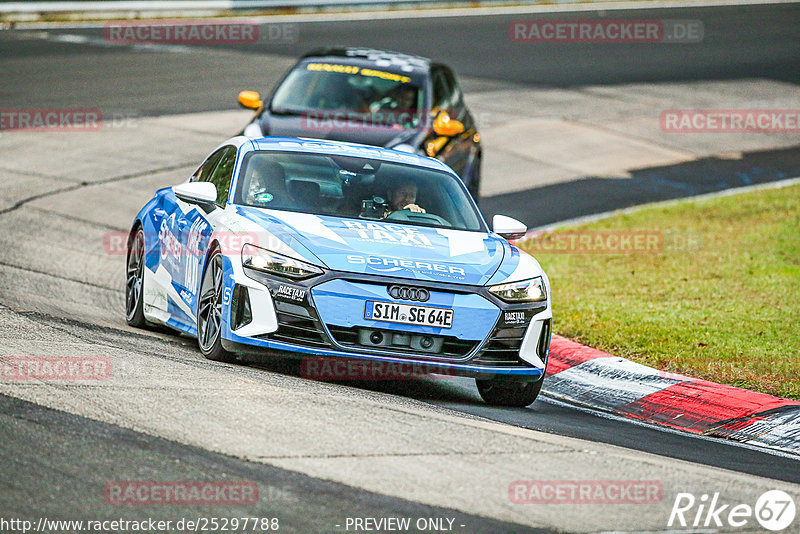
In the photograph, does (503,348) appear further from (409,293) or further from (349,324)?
(349,324)

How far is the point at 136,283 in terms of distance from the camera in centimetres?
948

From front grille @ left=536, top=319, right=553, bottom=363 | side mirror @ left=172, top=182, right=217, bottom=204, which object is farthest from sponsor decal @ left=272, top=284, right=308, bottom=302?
front grille @ left=536, top=319, right=553, bottom=363

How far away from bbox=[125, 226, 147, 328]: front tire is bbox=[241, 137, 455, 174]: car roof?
1.04m

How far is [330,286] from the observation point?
7.32m

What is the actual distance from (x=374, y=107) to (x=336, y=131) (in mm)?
803

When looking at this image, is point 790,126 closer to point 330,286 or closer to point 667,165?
point 667,165

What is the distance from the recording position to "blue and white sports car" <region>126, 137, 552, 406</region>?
7352mm

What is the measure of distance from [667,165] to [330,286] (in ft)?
43.5

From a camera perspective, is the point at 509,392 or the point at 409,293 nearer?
the point at 409,293

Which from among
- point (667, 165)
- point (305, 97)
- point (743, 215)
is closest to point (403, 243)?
point (305, 97)

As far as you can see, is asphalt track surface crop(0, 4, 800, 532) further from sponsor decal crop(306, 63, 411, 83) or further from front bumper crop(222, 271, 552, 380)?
sponsor decal crop(306, 63, 411, 83)
